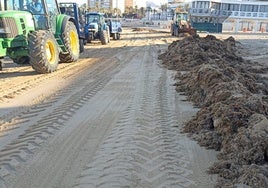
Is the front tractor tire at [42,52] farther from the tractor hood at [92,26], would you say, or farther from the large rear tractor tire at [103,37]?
the large rear tractor tire at [103,37]

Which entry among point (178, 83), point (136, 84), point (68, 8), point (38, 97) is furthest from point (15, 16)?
point (68, 8)

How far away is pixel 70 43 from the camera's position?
13.5 m

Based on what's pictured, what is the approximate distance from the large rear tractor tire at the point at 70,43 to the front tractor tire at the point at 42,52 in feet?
4.22

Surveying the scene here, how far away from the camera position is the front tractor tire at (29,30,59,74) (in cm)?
1071

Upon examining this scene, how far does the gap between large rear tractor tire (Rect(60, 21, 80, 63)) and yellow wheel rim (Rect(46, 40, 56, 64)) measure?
128 cm

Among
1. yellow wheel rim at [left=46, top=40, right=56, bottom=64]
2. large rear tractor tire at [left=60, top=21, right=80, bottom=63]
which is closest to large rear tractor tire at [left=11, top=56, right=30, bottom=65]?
large rear tractor tire at [left=60, top=21, right=80, bottom=63]

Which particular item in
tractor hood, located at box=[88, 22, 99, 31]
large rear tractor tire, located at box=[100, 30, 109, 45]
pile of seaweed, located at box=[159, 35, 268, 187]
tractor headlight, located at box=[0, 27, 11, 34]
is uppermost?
tractor headlight, located at box=[0, 27, 11, 34]

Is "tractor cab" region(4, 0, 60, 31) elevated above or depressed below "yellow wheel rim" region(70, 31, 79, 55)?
above

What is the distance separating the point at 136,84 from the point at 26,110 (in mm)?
3483

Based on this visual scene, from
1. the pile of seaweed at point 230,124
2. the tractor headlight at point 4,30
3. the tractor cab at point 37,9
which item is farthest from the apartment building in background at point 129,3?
the pile of seaweed at point 230,124

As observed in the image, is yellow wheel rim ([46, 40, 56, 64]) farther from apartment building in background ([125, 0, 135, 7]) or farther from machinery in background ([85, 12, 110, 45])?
apartment building in background ([125, 0, 135, 7])

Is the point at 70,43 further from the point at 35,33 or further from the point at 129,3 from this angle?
the point at 129,3

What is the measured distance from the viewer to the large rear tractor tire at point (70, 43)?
13.1 m

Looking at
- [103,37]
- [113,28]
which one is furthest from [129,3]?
[103,37]
